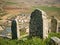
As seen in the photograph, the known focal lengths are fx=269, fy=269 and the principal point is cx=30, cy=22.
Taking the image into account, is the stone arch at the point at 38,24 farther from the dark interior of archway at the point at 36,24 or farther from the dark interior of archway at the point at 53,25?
the dark interior of archway at the point at 53,25

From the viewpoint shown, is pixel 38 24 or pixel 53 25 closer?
pixel 38 24

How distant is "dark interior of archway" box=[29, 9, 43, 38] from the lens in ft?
49.9

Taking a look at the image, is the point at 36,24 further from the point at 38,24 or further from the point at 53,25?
the point at 53,25

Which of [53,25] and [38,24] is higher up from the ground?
[38,24]

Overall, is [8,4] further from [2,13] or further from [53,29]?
[53,29]

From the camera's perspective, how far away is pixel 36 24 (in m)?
15.4

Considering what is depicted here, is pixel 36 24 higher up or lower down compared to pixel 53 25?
higher up

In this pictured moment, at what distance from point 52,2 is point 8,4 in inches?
292

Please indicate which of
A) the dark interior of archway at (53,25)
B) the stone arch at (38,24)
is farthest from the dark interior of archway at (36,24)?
the dark interior of archway at (53,25)

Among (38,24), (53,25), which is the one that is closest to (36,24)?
(38,24)

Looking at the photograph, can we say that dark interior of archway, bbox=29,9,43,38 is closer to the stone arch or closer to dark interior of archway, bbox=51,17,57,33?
the stone arch

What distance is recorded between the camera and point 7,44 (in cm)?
1412

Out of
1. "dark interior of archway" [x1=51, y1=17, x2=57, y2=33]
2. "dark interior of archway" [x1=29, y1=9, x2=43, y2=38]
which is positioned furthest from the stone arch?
"dark interior of archway" [x1=51, y1=17, x2=57, y2=33]

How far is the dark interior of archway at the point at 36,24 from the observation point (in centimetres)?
1522
